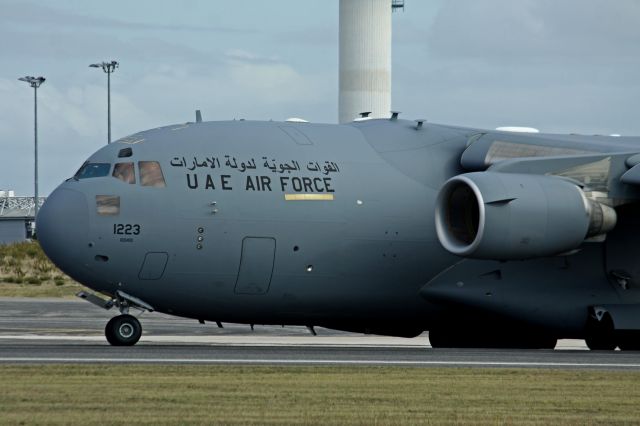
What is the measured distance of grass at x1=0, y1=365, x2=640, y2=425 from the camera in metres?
13.4

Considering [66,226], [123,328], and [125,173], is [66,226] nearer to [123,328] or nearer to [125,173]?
[125,173]

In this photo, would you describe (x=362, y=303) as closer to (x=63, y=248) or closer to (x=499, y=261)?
(x=499, y=261)

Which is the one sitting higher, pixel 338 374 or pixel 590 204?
pixel 590 204

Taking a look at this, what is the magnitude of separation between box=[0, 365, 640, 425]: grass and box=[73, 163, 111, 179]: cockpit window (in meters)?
5.41

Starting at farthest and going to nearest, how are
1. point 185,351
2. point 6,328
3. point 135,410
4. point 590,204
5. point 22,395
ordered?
point 6,328 < point 590,204 < point 185,351 < point 22,395 < point 135,410

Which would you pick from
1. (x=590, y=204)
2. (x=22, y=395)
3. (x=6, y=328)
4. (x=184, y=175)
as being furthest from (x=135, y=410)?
(x=6, y=328)

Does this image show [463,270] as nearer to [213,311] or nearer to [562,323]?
Answer: [562,323]

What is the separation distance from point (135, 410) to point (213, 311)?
31.1 feet

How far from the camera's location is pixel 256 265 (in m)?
23.0

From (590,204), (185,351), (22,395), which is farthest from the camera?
(590,204)

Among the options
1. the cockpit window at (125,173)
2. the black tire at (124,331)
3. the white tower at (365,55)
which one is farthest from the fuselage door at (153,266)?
the white tower at (365,55)

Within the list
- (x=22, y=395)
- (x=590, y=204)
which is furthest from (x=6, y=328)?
(x=22, y=395)

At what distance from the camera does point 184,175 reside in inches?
891

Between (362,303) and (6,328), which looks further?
(6,328)
